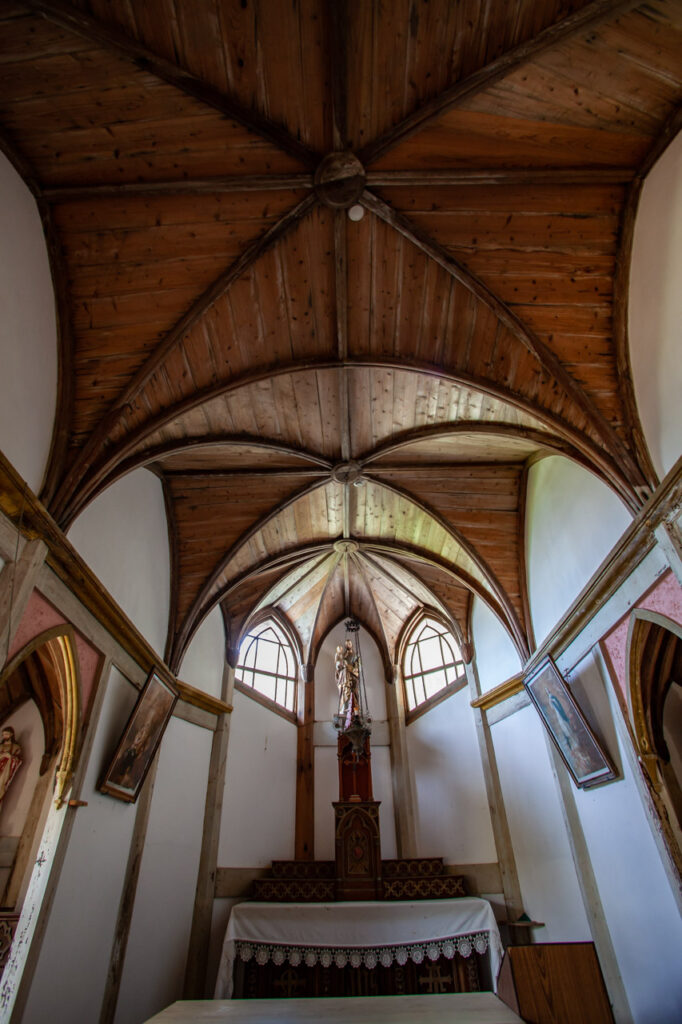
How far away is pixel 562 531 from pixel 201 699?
6299mm

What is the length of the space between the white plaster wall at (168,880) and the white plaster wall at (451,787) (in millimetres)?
4388

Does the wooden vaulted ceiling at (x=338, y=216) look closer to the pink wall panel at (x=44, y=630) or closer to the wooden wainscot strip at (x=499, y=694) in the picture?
the pink wall panel at (x=44, y=630)

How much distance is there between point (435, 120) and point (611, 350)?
2.78 metres

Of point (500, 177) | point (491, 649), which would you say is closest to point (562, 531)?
point (491, 649)

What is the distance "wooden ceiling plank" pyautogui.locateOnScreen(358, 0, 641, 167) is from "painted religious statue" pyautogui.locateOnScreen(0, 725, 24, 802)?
898 centimetres

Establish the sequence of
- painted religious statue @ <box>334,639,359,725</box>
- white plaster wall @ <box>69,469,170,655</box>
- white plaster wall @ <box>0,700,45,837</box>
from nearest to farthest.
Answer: white plaster wall @ <box>69,469,170,655</box> < white plaster wall @ <box>0,700,45,837</box> < painted religious statue @ <box>334,639,359,725</box>

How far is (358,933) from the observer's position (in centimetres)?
763

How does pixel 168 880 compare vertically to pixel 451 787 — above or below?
below

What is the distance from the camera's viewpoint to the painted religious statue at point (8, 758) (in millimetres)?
7746

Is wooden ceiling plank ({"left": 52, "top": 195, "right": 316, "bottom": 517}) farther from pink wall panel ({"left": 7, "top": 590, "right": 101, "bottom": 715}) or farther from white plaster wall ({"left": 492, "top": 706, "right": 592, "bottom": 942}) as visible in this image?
white plaster wall ({"left": 492, "top": 706, "right": 592, "bottom": 942})

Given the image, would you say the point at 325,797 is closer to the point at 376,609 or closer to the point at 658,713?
the point at 376,609

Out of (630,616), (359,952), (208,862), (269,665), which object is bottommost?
(359,952)

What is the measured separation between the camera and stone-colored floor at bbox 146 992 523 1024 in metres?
2.47

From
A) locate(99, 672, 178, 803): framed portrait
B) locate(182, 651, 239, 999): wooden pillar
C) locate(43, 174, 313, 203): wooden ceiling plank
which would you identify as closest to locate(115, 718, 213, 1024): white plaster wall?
locate(182, 651, 239, 999): wooden pillar
